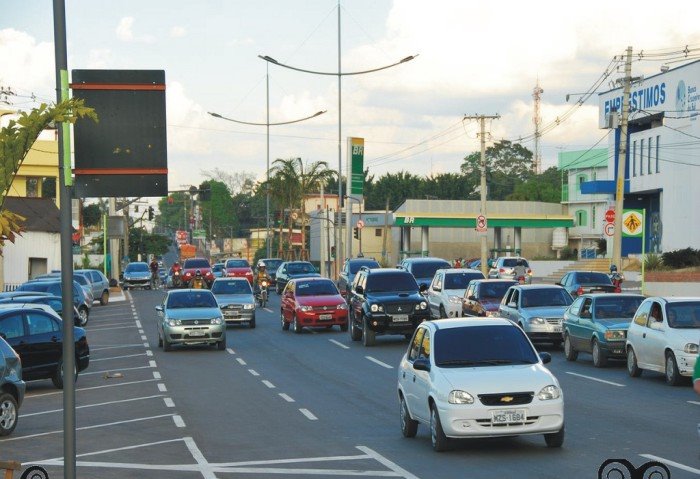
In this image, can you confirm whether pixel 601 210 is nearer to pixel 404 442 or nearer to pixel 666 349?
pixel 666 349

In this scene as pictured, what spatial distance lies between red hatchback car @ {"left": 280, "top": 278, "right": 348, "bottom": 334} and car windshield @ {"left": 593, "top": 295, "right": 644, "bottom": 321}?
13777 millimetres

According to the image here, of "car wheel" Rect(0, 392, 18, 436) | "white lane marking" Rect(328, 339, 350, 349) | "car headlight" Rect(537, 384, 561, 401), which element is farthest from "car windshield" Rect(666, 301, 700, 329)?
"white lane marking" Rect(328, 339, 350, 349)

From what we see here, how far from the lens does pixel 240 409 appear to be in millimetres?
22969

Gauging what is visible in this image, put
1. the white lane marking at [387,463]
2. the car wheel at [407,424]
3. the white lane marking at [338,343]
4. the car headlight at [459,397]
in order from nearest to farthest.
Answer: the white lane marking at [387,463]
the car headlight at [459,397]
the car wheel at [407,424]
the white lane marking at [338,343]

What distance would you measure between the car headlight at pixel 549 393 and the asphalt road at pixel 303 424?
717mm

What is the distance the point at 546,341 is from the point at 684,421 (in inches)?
571

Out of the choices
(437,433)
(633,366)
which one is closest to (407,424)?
(437,433)

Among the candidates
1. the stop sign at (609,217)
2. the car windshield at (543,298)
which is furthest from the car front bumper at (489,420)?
the stop sign at (609,217)

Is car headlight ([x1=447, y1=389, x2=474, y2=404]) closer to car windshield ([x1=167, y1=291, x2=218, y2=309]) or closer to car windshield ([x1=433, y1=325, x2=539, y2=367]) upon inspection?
car windshield ([x1=433, y1=325, x2=539, y2=367])

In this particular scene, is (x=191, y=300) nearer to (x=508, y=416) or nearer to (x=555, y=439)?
(x=555, y=439)

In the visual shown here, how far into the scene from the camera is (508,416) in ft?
51.6

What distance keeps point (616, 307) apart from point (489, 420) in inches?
589

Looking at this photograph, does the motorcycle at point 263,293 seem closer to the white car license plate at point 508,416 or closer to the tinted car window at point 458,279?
the tinted car window at point 458,279

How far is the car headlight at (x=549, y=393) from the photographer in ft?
52.2
